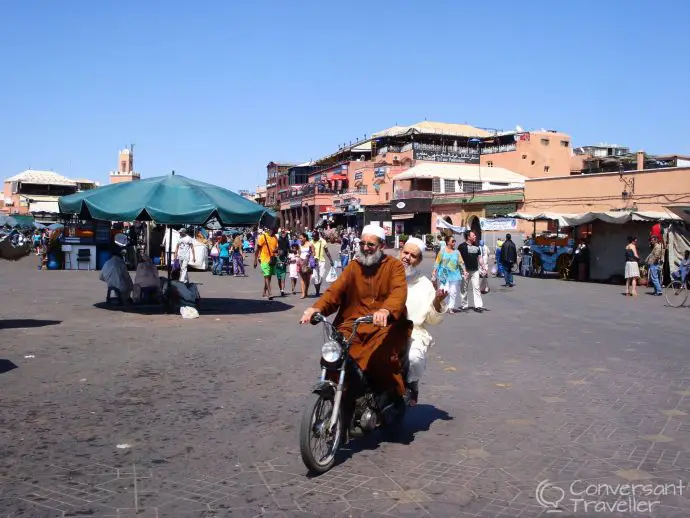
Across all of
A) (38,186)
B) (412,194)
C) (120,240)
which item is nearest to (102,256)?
(120,240)

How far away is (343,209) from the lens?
232ft

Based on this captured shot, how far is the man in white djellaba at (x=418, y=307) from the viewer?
18.4 feet

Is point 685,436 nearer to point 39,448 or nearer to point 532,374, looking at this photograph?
point 532,374

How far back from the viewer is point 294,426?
5.75 m

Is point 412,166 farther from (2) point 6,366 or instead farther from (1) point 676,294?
(2) point 6,366

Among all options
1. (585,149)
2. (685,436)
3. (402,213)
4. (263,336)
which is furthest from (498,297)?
(585,149)

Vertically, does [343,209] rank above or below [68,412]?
above

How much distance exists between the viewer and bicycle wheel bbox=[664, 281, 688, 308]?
53.5ft

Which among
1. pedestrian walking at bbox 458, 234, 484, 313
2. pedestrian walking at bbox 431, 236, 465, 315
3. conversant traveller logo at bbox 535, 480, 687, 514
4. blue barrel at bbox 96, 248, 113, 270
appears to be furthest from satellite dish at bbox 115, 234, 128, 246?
conversant traveller logo at bbox 535, 480, 687, 514

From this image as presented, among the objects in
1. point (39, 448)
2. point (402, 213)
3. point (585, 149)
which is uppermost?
point (585, 149)

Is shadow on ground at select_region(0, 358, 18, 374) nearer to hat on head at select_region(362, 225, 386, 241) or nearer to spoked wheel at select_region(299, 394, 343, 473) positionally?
spoked wheel at select_region(299, 394, 343, 473)

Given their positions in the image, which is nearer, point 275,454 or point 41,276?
point 275,454

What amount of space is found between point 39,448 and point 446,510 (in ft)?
10.2

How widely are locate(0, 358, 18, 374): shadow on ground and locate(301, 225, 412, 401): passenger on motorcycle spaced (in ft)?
15.1
